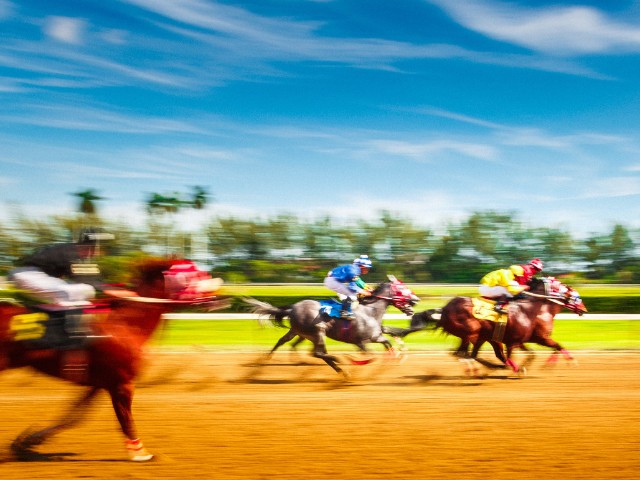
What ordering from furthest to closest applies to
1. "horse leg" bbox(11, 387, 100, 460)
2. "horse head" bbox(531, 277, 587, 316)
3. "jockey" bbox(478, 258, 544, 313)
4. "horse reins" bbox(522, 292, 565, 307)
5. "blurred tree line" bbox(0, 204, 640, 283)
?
"blurred tree line" bbox(0, 204, 640, 283), "horse head" bbox(531, 277, 587, 316), "horse reins" bbox(522, 292, 565, 307), "jockey" bbox(478, 258, 544, 313), "horse leg" bbox(11, 387, 100, 460)

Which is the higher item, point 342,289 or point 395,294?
point 342,289

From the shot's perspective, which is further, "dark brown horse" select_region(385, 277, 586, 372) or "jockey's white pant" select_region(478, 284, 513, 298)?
"jockey's white pant" select_region(478, 284, 513, 298)

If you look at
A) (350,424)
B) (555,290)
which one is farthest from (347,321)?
(350,424)

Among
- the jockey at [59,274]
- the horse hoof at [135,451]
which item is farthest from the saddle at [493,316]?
the jockey at [59,274]

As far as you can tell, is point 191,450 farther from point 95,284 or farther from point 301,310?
point 301,310

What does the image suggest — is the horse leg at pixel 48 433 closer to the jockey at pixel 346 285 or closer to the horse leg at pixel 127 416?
the horse leg at pixel 127 416

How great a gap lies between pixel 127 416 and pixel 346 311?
5.90 meters

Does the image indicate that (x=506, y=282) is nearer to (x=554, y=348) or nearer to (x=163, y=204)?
(x=554, y=348)

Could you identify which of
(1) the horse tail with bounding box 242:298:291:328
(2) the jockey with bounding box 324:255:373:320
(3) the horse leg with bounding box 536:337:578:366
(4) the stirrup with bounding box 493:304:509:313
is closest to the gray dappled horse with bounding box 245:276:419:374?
(1) the horse tail with bounding box 242:298:291:328

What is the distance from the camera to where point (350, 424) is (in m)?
7.53

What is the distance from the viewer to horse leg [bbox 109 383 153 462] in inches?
232

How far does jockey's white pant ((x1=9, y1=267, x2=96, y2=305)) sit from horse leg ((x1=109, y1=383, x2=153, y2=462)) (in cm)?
84

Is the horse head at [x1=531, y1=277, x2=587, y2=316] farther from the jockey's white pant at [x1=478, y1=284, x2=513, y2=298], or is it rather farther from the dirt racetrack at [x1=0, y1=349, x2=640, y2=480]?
the dirt racetrack at [x1=0, y1=349, x2=640, y2=480]

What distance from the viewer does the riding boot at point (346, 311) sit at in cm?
1140
